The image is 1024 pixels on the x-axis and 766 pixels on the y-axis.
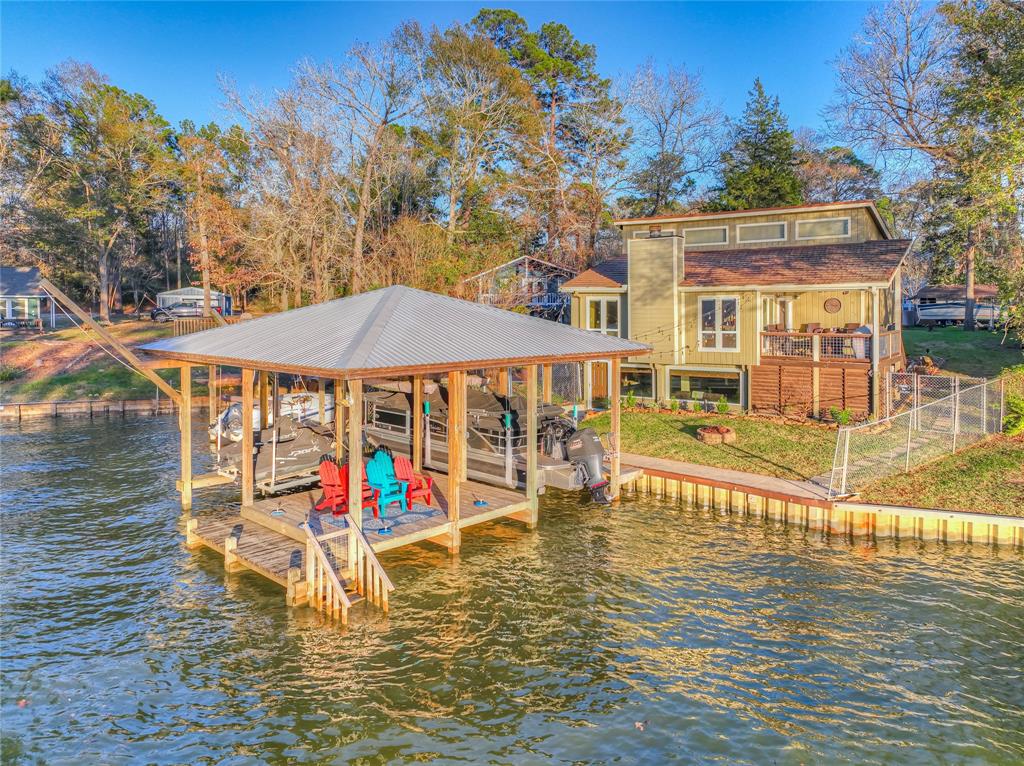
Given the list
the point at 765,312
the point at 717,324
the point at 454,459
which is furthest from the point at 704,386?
the point at 454,459

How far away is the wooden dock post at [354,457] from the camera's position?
10.9 metres

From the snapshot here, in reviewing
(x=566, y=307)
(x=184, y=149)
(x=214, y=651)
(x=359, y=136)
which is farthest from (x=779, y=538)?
(x=184, y=149)

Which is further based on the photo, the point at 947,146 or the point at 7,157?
the point at 7,157

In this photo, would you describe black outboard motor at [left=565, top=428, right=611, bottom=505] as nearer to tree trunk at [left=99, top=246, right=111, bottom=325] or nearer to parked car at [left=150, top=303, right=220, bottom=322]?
parked car at [left=150, top=303, right=220, bottom=322]

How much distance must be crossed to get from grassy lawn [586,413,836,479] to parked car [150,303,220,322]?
35.1 metres

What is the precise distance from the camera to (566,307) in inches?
1367

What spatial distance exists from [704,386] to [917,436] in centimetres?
720

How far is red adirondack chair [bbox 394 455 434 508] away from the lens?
46.1 ft

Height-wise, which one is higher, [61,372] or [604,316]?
[604,316]

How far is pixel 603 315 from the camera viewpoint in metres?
26.7

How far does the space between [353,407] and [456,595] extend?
3687 millimetres

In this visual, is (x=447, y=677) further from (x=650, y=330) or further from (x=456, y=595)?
(x=650, y=330)

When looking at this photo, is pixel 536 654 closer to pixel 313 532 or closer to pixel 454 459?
pixel 454 459

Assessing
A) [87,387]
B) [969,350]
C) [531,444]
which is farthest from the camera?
[87,387]
